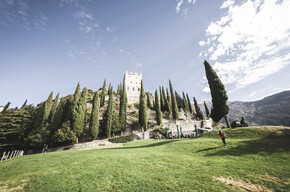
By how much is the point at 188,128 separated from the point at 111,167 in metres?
29.9

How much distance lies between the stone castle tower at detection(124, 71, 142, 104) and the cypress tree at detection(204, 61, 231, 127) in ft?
144

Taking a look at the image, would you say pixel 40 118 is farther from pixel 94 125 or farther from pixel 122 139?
pixel 122 139

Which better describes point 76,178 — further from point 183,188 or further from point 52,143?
point 52,143

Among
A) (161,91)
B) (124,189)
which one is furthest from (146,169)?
(161,91)

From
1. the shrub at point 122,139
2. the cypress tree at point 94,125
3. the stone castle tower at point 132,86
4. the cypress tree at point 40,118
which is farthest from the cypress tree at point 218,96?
the stone castle tower at point 132,86

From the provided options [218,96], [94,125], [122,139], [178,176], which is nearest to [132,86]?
[94,125]

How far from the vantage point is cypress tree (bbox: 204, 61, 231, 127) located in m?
18.1

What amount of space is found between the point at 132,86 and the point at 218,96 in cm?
5013

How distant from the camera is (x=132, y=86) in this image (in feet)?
211

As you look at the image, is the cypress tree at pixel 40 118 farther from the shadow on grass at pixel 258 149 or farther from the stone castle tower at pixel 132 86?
the stone castle tower at pixel 132 86

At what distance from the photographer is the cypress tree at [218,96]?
18062mm

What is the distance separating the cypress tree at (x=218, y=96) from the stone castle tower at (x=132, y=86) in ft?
144

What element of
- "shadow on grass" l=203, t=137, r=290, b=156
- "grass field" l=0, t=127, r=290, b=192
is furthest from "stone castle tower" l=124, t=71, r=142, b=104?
"grass field" l=0, t=127, r=290, b=192

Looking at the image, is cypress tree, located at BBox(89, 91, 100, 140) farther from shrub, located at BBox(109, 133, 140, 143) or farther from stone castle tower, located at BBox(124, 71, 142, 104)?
stone castle tower, located at BBox(124, 71, 142, 104)
